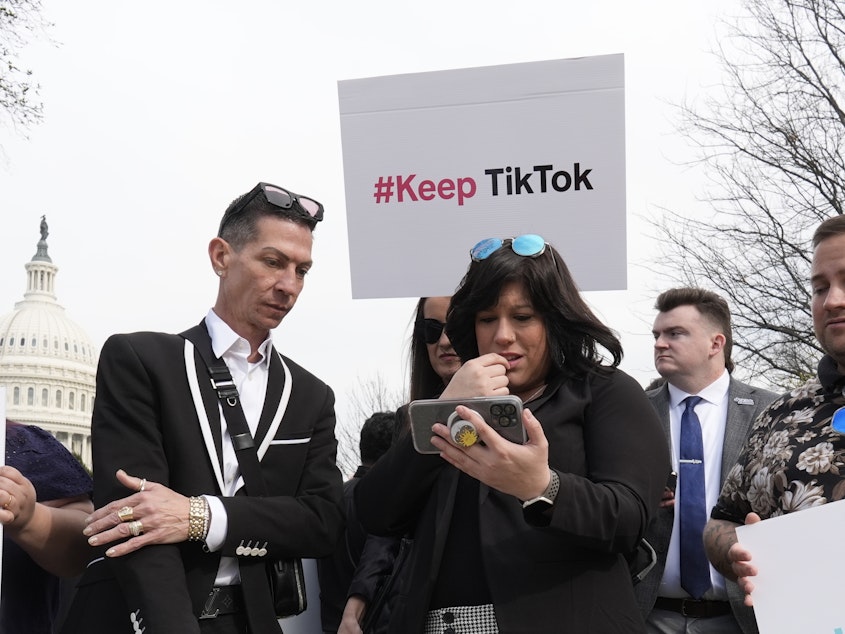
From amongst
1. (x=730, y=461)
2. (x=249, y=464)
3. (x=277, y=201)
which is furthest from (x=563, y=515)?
(x=730, y=461)

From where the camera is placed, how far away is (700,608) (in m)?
4.88

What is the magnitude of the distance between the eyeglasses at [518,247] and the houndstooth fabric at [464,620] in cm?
103

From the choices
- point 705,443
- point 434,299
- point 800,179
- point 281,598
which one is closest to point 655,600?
point 705,443

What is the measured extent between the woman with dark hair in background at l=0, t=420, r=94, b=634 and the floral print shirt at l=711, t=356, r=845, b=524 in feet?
7.39

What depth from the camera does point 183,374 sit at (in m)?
3.65

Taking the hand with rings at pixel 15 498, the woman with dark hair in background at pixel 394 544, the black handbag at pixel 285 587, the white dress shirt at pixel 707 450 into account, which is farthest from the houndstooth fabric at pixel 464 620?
the white dress shirt at pixel 707 450

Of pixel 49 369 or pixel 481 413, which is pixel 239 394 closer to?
pixel 481 413

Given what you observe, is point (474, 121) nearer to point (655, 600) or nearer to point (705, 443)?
point (705, 443)

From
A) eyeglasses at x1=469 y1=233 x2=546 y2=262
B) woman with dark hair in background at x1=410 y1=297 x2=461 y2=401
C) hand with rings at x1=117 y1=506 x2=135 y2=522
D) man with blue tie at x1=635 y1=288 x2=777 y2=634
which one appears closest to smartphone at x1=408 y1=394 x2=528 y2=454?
eyeglasses at x1=469 y1=233 x2=546 y2=262

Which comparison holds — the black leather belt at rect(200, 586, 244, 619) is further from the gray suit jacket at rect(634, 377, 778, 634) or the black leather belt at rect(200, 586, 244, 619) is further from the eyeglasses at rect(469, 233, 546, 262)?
the gray suit jacket at rect(634, 377, 778, 634)

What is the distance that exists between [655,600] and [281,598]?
201 centimetres

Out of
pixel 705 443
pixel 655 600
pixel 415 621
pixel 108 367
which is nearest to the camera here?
pixel 415 621

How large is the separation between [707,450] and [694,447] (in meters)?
0.08

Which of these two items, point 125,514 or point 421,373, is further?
point 421,373
